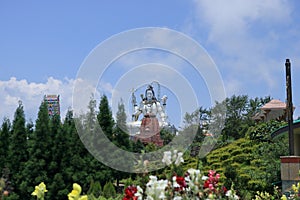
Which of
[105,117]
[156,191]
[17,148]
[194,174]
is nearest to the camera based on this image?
[156,191]

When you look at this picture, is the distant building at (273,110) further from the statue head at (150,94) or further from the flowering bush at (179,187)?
the flowering bush at (179,187)

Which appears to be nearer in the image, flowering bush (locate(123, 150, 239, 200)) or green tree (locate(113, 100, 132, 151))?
flowering bush (locate(123, 150, 239, 200))

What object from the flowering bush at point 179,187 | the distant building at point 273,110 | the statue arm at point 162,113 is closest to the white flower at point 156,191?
the flowering bush at point 179,187

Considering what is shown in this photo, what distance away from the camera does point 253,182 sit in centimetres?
991

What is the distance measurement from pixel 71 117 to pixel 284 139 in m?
6.47

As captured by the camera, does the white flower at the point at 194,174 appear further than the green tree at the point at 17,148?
No

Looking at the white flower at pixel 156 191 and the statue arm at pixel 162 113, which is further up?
the statue arm at pixel 162 113

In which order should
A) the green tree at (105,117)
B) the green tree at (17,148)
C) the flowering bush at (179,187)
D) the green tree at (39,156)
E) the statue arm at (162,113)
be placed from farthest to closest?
the statue arm at (162,113), the green tree at (105,117), the green tree at (17,148), the green tree at (39,156), the flowering bush at (179,187)

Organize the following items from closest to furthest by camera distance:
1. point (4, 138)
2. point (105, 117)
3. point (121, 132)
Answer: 1. point (4, 138)
2. point (105, 117)
3. point (121, 132)

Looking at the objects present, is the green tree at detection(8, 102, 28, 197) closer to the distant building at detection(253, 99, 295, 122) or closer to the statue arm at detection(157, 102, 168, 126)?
the statue arm at detection(157, 102, 168, 126)

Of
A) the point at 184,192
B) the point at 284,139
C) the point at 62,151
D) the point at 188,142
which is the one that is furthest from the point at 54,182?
the point at 184,192

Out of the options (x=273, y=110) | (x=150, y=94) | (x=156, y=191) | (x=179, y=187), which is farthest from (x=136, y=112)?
(x=156, y=191)

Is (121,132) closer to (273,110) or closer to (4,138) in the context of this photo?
(4,138)

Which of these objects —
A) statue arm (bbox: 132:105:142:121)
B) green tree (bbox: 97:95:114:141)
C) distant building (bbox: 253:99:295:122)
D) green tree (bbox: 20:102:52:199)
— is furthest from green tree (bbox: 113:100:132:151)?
distant building (bbox: 253:99:295:122)
